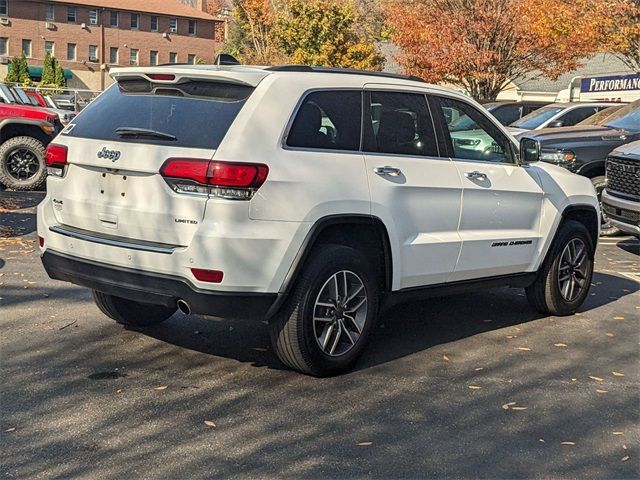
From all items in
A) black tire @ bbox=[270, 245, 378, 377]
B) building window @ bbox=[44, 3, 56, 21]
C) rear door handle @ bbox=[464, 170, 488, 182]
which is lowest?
black tire @ bbox=[270, 245, 378, 377]

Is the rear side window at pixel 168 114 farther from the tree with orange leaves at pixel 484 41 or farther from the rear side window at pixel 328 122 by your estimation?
the tree with orange leaves at pixel 484 41

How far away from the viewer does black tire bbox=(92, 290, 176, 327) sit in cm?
629

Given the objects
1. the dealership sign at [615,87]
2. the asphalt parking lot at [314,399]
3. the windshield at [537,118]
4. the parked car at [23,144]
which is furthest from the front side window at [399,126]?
the dealership sign at [615,87]

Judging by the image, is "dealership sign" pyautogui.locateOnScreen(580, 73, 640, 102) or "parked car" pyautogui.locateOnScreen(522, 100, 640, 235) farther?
"dealership sign" pyautogui.locateOnScreen(580, 73, 640, 102)

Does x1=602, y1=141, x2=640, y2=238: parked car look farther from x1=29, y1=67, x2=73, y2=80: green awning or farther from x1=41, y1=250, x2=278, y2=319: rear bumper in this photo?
x1=29, y1=67, x2=73, y2=80: green awning

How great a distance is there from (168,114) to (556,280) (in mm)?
3539

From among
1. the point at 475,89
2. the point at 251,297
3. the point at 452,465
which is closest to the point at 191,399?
the point at 251,297

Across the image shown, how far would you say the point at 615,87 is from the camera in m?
23.9

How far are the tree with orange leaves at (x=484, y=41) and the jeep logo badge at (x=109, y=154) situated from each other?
23684 millimetres

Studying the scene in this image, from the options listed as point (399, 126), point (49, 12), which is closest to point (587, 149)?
point (399, 126)

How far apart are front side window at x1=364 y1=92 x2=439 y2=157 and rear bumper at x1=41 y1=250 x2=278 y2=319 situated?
Answer: 1.29 metres

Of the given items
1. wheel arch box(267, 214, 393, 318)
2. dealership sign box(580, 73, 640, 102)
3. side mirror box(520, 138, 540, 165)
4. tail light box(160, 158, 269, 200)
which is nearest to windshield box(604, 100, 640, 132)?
side mirror box(520, 138, 540, 165)

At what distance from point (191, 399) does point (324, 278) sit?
1015 mm

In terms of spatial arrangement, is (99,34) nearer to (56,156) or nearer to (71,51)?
(71,51)
